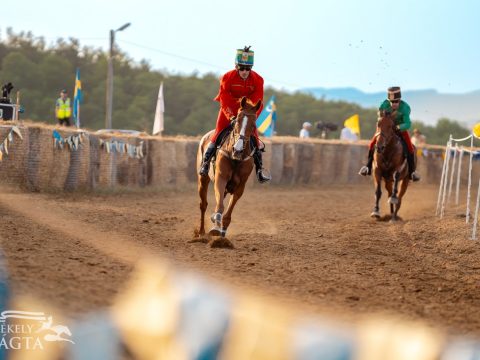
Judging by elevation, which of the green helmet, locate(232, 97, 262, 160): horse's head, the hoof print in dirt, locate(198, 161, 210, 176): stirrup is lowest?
the hoof print in dirt

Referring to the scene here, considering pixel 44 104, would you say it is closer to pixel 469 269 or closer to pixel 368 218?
pixel 368 218

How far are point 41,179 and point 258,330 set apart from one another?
41.8 feet

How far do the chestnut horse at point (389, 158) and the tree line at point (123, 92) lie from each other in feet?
119

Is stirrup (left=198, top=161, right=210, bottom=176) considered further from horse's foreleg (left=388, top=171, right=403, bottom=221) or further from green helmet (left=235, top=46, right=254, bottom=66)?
horse's foreleg (left=388, top=171, right=403, bottom=221)

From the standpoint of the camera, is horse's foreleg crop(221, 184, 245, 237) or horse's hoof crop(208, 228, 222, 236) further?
horse's foreleg crop(221, 184, 245, 237)

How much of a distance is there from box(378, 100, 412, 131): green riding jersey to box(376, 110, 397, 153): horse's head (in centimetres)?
31

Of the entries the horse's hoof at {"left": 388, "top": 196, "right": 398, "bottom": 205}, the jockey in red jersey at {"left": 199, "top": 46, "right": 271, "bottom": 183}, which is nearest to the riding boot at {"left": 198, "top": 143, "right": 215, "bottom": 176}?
the jockey in red jersey at {"left": 199, "top": 46, "right": 271, "bottom": 183}

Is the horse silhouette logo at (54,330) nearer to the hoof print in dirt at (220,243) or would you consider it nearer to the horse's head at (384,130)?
the hoof print in dirt at (220,243)

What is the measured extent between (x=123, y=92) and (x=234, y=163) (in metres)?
57.1

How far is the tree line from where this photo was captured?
5804cm

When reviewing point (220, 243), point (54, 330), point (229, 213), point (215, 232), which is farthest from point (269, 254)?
point (54, 330)

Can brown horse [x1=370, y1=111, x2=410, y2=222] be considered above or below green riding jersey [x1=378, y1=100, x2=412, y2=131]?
below

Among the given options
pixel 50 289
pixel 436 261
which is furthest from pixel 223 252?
pixel 50 289

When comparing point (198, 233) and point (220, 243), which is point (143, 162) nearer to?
point (198, 233)
